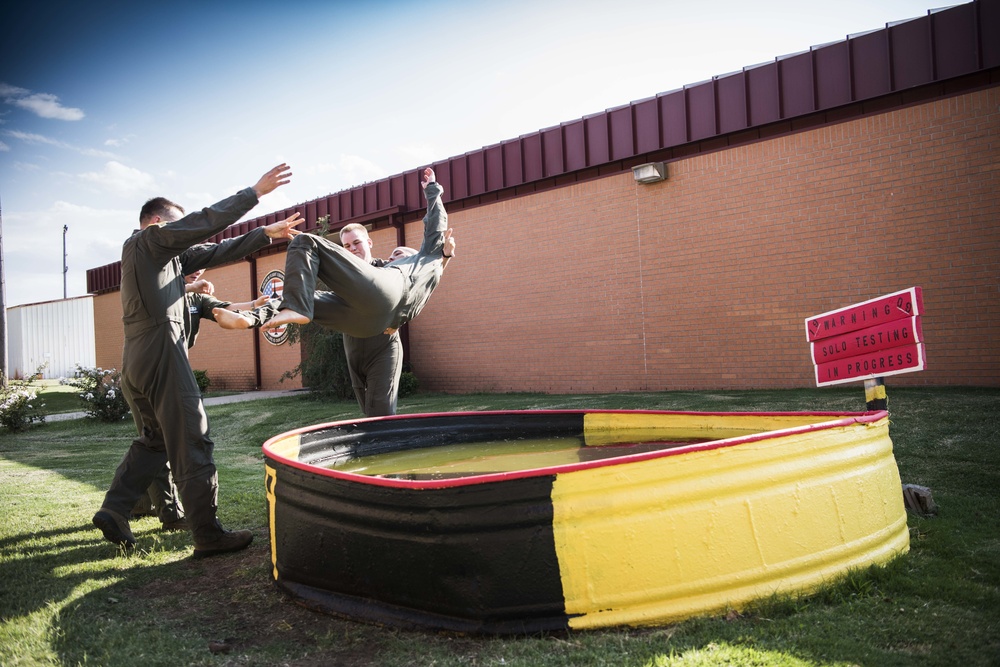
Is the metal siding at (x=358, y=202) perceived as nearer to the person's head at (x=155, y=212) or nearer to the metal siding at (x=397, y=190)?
the metal siding at (x=397, y=190)

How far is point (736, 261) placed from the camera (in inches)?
398

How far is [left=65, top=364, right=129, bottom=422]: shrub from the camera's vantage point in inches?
538

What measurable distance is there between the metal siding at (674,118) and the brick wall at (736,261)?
1.47ft

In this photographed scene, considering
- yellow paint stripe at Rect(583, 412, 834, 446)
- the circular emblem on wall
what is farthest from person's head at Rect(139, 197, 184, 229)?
the circular emblem on wall

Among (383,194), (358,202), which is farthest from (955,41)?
(358,202)

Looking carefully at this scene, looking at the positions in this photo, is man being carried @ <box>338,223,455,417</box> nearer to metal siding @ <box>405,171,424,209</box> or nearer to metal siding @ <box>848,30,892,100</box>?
metal siding @ <box>848,30,892,100</box>

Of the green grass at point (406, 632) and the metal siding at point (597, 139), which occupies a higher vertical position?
the metal siding at point (597, 139)

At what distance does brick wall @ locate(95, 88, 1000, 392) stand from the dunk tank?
6.80 metres

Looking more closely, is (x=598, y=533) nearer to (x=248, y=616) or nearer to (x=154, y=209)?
(x=248, y=616)

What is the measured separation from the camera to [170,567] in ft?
12.2

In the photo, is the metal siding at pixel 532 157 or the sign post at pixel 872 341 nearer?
the sign post at pixel 872 341

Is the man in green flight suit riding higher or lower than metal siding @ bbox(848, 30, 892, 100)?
lower

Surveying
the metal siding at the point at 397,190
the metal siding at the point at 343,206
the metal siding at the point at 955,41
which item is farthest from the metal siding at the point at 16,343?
the metal siding at the point at 955,41

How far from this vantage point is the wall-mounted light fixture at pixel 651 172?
34.8 feet
